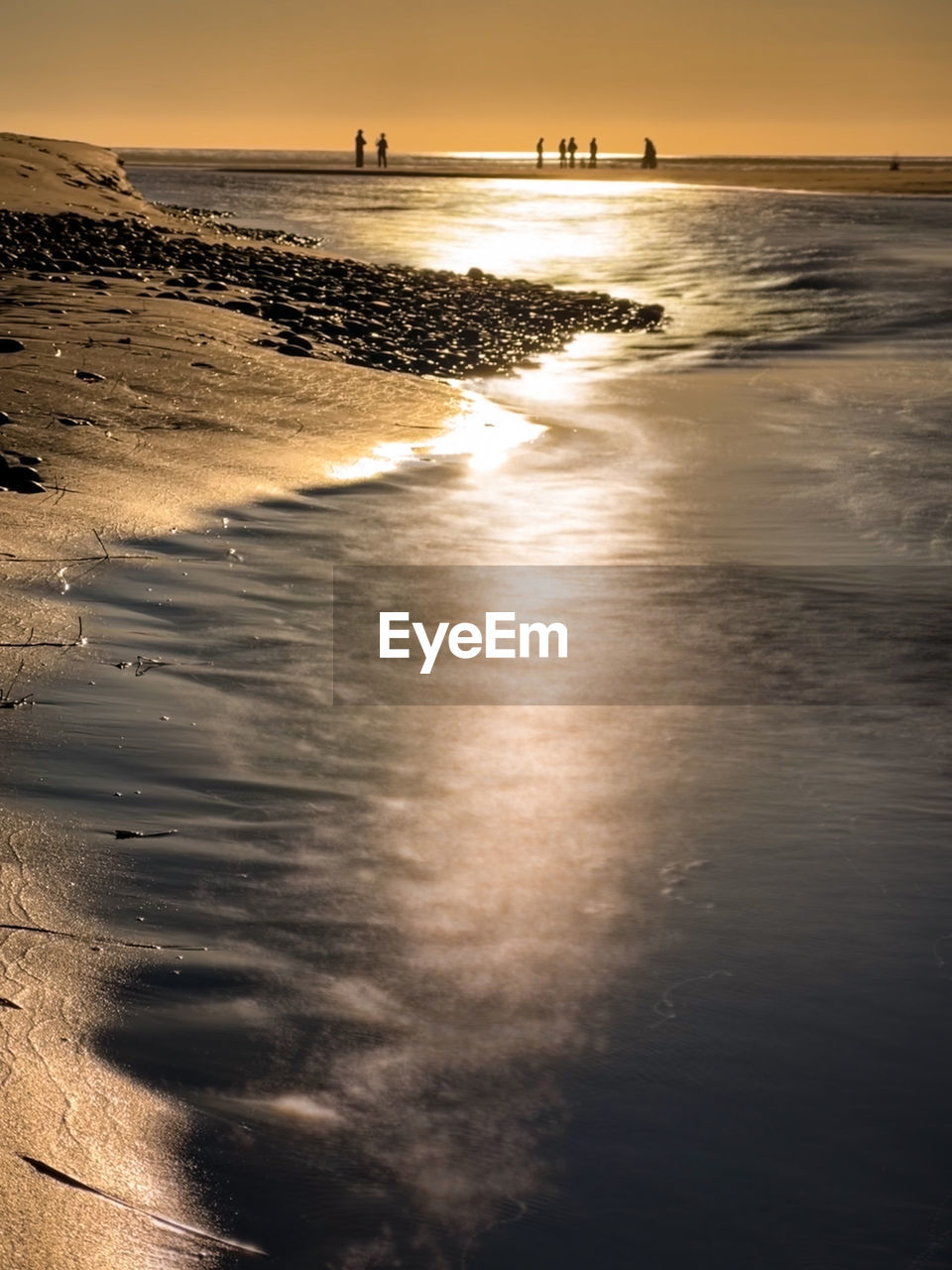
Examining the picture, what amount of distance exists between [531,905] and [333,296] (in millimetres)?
12330

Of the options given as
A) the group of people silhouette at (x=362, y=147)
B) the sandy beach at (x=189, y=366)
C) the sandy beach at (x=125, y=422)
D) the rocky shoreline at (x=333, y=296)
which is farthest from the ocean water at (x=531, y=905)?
the group of people silhouette at (x=362, y=147)

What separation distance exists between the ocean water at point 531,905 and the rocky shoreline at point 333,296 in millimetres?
4877

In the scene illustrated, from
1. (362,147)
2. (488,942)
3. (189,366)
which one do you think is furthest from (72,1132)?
(362,147)

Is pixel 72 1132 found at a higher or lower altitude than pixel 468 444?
lower

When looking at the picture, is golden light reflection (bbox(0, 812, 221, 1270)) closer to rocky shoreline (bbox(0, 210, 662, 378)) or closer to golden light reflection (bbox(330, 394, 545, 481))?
golden light reflection (bbox(330, 394, 545, 481))

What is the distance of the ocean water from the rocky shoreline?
488 centimetres

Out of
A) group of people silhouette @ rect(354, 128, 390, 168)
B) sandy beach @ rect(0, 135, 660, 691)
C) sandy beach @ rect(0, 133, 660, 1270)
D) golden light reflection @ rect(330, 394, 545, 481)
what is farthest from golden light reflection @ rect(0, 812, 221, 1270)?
group of people silhouette @ rect(354, 128, 390, 168)

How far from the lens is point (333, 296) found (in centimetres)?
1523

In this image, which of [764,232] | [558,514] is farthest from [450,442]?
[764,232]

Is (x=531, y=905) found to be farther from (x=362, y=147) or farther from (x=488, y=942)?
(x=362, y=147)

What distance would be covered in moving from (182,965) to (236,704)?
1.69 meters

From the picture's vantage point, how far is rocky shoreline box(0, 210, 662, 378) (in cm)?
1262

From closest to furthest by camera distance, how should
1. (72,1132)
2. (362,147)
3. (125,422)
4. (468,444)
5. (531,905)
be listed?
(72,1132) → (531,905) → (125,422) → (468,444) → (362,147)

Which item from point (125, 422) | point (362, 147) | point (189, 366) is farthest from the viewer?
point (362, 147)
